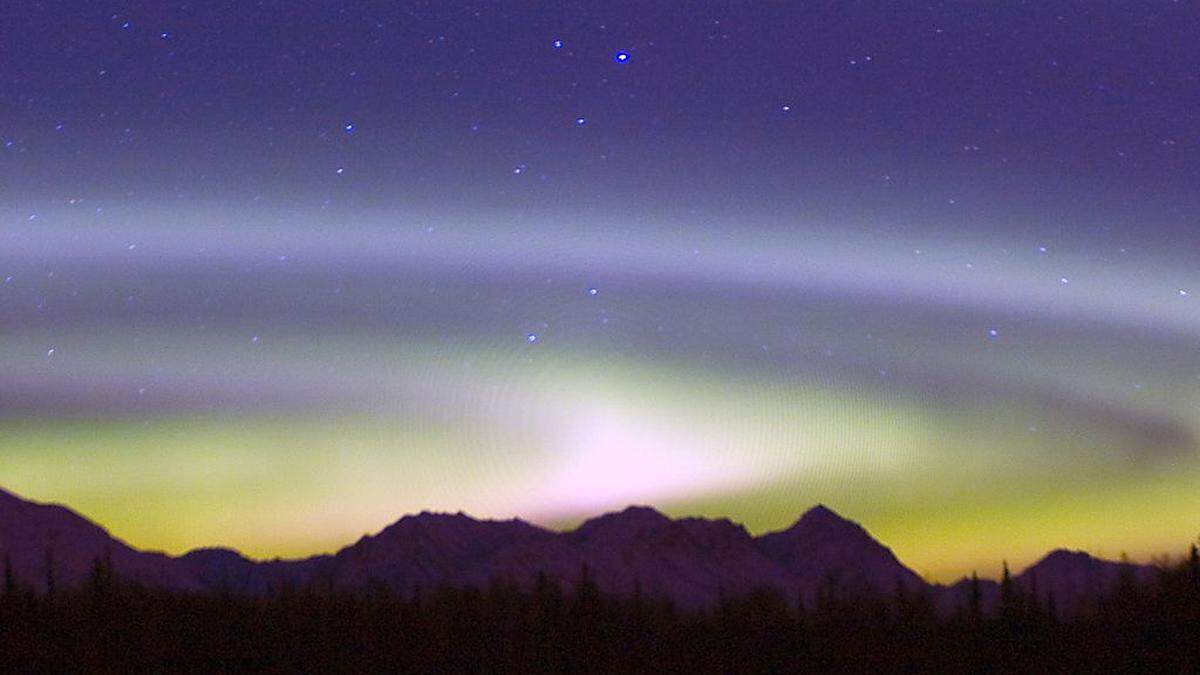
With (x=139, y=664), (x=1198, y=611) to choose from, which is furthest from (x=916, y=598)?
(x=139, y=664)

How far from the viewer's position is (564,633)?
63875 millimetres

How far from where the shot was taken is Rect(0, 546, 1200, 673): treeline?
46750 mm

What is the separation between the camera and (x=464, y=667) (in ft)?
175

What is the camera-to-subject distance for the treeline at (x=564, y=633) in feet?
153

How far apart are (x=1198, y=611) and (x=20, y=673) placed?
33204mm

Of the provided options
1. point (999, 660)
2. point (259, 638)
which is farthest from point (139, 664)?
point (999, 660)

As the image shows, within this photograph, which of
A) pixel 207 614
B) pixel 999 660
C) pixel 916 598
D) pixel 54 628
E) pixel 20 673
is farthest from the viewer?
Answer: pixel 916 598

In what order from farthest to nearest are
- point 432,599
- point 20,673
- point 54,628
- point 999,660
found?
point 432,599
point 999,660
point 54,628
point 20,673

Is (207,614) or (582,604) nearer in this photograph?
(207,614)

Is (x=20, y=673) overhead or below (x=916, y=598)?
below

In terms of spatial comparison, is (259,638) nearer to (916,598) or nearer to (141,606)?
(141,606)

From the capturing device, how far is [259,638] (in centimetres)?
5294

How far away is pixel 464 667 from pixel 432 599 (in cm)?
1385

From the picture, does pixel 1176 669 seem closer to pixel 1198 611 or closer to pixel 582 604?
pixel 1198 611
